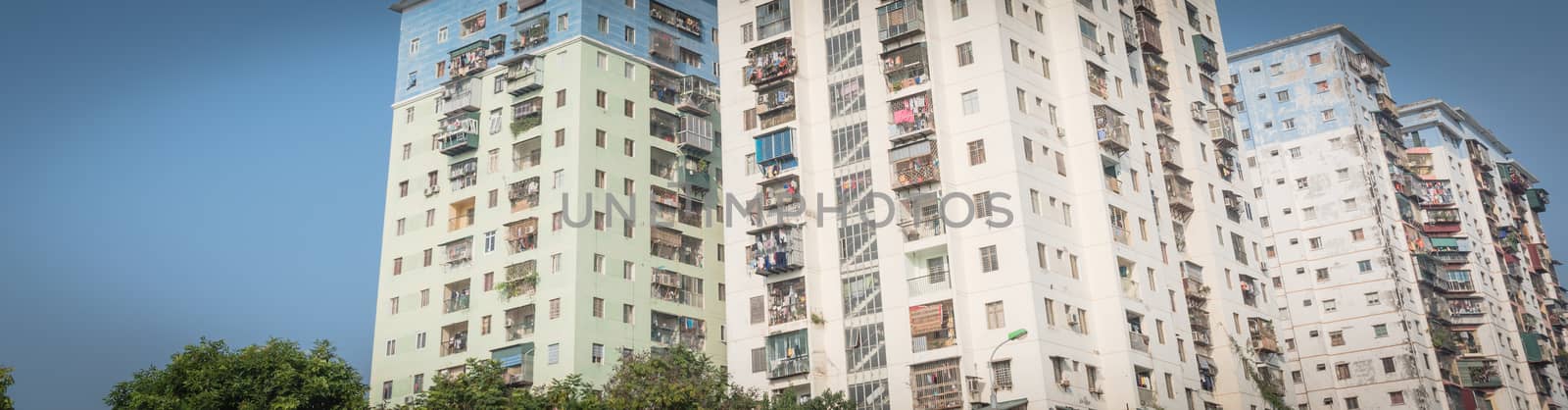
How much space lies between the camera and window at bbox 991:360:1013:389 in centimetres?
5509

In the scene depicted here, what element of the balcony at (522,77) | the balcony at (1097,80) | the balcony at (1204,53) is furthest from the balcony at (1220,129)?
the balcony at (522,77)

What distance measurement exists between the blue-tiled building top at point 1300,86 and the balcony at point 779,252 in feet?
144

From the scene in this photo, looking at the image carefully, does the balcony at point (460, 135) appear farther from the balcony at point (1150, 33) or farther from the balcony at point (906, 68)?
the balcony at point (1150, 33)

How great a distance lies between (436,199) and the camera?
73.0 m

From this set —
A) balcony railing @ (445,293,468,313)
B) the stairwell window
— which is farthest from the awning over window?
the stairwell window

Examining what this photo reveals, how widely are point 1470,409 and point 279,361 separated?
66989 mm

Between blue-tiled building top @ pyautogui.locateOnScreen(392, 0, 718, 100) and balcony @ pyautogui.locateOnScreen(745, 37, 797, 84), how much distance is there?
986 centimetres

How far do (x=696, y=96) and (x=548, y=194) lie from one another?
390 inches

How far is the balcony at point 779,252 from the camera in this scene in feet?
198

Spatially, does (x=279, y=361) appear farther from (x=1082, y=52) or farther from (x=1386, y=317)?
(x=1386, y=317)

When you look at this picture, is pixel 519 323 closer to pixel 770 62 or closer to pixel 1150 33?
pixel 770 62

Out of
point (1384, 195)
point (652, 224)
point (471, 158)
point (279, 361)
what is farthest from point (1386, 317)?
point (279, 361)

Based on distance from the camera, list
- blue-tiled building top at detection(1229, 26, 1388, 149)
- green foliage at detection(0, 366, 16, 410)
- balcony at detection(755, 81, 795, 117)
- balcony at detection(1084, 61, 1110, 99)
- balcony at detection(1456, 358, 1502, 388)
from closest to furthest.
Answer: green foliage at detection(0, 366, 16, 410) < balcony at detection(1084, 61, 1110, 99) < balcony at detection(755, 81, 795, 117) < balcony at detection(1456, 358, 1502, 388) < blue-tiled building top at detection(1229, 26, 1388, 149)

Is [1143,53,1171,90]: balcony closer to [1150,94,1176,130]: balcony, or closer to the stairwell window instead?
[1150,94,1176,130]: balcony
